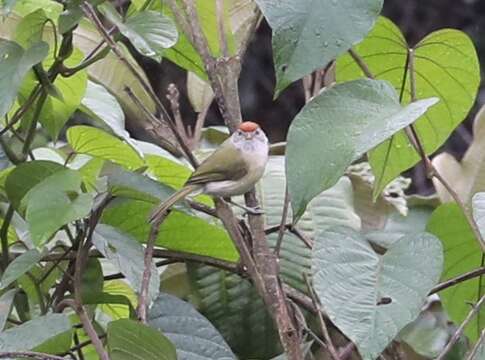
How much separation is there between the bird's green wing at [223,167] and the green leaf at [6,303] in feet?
0.54

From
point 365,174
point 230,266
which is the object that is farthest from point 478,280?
point 365,174

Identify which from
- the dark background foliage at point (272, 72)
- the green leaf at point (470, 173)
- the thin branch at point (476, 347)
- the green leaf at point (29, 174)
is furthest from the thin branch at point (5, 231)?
the dark background foliage at point (272, 72)

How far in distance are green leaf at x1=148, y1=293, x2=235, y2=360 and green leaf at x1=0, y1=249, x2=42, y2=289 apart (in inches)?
4.2

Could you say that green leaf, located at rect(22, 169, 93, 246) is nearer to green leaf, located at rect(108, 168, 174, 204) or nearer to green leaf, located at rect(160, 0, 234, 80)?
green leaf, located at rect(108, 168, 174, 204)

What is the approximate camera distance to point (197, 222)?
905 millimetres

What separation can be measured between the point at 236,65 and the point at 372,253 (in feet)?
0.56

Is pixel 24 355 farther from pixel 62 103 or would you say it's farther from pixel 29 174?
pixel 62 103

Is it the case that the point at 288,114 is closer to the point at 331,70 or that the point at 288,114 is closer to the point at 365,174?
the point at 365,174

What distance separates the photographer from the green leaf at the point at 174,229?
90 centimetres

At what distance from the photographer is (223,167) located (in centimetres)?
95

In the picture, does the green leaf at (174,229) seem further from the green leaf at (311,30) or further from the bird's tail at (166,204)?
the green leaf at (311,30)

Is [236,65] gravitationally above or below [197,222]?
above

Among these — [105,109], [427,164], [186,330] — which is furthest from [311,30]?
[105,109]

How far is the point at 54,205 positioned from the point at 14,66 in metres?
0.11
